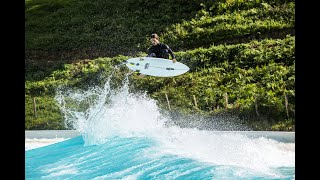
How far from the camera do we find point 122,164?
260 inches

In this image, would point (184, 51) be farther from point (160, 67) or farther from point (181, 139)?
point (181, 139)

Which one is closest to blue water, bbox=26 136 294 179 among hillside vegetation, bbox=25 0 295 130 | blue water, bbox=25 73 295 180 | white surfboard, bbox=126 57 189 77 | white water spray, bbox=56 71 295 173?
blue water, bbox=25 73 295 180

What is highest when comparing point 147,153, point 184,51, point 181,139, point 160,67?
point 160,67

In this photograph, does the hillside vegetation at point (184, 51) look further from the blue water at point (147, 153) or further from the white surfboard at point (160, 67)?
the blue water at point (147, 153)

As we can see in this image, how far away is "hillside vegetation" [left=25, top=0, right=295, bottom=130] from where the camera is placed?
11898mm

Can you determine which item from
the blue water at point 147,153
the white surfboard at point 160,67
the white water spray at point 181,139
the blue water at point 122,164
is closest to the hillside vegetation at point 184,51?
the white surfboard at point 160,67

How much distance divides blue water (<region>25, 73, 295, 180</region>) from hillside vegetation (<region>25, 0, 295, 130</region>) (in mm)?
2689

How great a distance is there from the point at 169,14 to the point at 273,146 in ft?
43.5

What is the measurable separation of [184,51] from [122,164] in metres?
10.1

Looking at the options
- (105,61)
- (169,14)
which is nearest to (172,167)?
(105,61)

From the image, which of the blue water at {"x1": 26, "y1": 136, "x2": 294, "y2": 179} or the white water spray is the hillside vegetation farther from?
the blue water at {"x1": 26, "y1": 136, "x2": 294, "y2": 179}

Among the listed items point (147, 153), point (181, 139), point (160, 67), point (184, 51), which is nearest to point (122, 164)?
point (147, 153)

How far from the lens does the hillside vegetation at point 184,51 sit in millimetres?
11898
